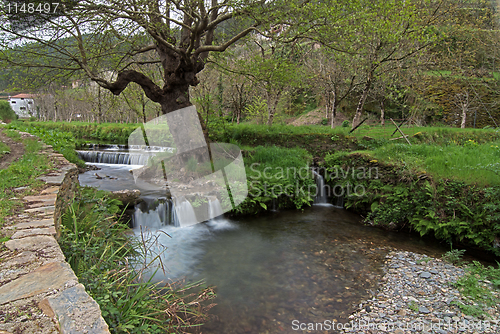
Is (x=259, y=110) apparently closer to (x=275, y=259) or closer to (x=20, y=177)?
(x=275, y=259)

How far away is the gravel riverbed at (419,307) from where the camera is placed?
4219 mm

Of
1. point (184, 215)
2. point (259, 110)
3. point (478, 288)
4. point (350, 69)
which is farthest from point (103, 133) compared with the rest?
point (478, 288)

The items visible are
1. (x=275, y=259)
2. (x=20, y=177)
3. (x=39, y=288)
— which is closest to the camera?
(x=39, y=288)

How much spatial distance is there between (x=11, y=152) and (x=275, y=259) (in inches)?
289

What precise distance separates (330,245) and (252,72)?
682cm

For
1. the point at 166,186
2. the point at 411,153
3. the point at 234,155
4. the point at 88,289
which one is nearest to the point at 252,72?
the point at 234,155

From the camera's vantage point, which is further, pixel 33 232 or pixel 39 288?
pixel 33 232

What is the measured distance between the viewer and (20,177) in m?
5.28

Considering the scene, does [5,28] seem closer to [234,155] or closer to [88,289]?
[234,155]

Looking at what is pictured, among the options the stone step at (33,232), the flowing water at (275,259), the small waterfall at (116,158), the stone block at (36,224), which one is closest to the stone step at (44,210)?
the stone block at (36,224)

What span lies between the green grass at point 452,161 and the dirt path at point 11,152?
1076 centimetres

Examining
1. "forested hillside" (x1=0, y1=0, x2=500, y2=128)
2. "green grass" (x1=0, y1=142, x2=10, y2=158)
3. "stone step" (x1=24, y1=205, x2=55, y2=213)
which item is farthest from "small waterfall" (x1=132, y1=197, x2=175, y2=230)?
"forested hillside" (x1=0, y1=0, x2=500, y2=128)

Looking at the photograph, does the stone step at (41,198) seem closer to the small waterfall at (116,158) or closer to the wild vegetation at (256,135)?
the wild vegetation at (256,135)

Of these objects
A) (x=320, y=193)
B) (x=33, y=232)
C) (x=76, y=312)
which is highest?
(x=33, y=232)
